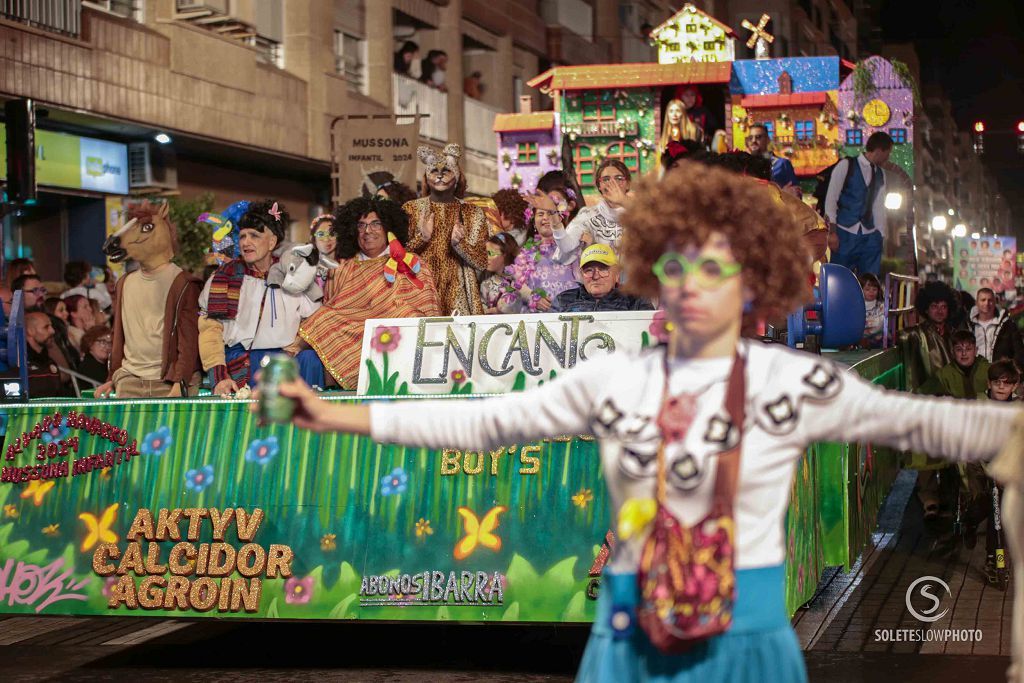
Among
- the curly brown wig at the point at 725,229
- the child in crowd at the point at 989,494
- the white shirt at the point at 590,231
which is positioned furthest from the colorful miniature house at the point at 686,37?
the curly brown wig at the point at 725,229

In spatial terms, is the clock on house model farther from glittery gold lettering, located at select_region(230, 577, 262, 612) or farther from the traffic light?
glittery gold lettering, located at select_region(230, 577, 262, 612)

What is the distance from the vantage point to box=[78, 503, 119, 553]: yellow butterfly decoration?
792 centimetres

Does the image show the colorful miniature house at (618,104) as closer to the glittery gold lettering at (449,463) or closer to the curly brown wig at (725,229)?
the glittery gold lettering at (449,463)

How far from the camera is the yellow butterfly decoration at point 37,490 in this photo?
808cm

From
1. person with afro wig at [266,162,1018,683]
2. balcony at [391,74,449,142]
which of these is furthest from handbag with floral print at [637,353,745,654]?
balcony at [391,74,449,142]

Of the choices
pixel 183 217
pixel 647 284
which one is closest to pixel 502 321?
pixel 647 284

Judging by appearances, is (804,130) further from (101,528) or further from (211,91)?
(101,528)

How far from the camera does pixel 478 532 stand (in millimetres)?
7523

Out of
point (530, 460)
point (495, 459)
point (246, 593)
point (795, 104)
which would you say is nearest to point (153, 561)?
point (246, 593)

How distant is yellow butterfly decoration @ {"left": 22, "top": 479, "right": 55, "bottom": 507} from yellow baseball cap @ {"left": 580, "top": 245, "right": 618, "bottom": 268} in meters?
3.03

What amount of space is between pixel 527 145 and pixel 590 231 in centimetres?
1352

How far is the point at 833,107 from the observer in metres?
24.6

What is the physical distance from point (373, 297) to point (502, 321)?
75.0 inches

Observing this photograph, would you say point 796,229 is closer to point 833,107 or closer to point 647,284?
point 647,284
